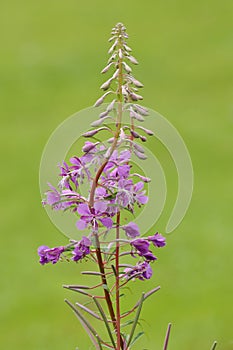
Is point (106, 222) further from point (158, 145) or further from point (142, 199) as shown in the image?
point (158, 145)

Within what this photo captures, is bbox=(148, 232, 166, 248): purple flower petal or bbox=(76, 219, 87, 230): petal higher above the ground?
bbox=(76, 219, 87, 230): petal

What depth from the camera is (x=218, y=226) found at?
14.3 ft

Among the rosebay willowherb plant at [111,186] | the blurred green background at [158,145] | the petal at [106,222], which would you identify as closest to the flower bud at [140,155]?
the rosebay willowherb plant at [111,186]

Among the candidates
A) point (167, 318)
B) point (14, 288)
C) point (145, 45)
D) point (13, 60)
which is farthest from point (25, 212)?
point (145, 45)

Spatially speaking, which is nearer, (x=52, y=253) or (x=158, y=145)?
(x=52, y=253)

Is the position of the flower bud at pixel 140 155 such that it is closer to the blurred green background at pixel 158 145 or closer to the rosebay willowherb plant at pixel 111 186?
the rosebay willowherb plant at pixel 111 186

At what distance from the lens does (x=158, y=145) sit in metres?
5.50

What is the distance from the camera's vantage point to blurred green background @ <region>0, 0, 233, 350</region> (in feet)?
11.6

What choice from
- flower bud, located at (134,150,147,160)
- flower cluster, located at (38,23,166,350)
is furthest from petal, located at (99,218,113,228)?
flower bud, located at (134,150,147,160)

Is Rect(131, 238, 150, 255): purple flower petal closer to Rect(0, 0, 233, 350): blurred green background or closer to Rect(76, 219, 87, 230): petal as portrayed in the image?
Rect(76, 219, 87, 230): petal

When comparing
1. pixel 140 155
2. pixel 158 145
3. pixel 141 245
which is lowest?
pixel 141 245

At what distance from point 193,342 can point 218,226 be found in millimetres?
1183

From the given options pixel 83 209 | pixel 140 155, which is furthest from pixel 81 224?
pixel 140 155

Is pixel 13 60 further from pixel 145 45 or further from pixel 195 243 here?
pixel 195 243
